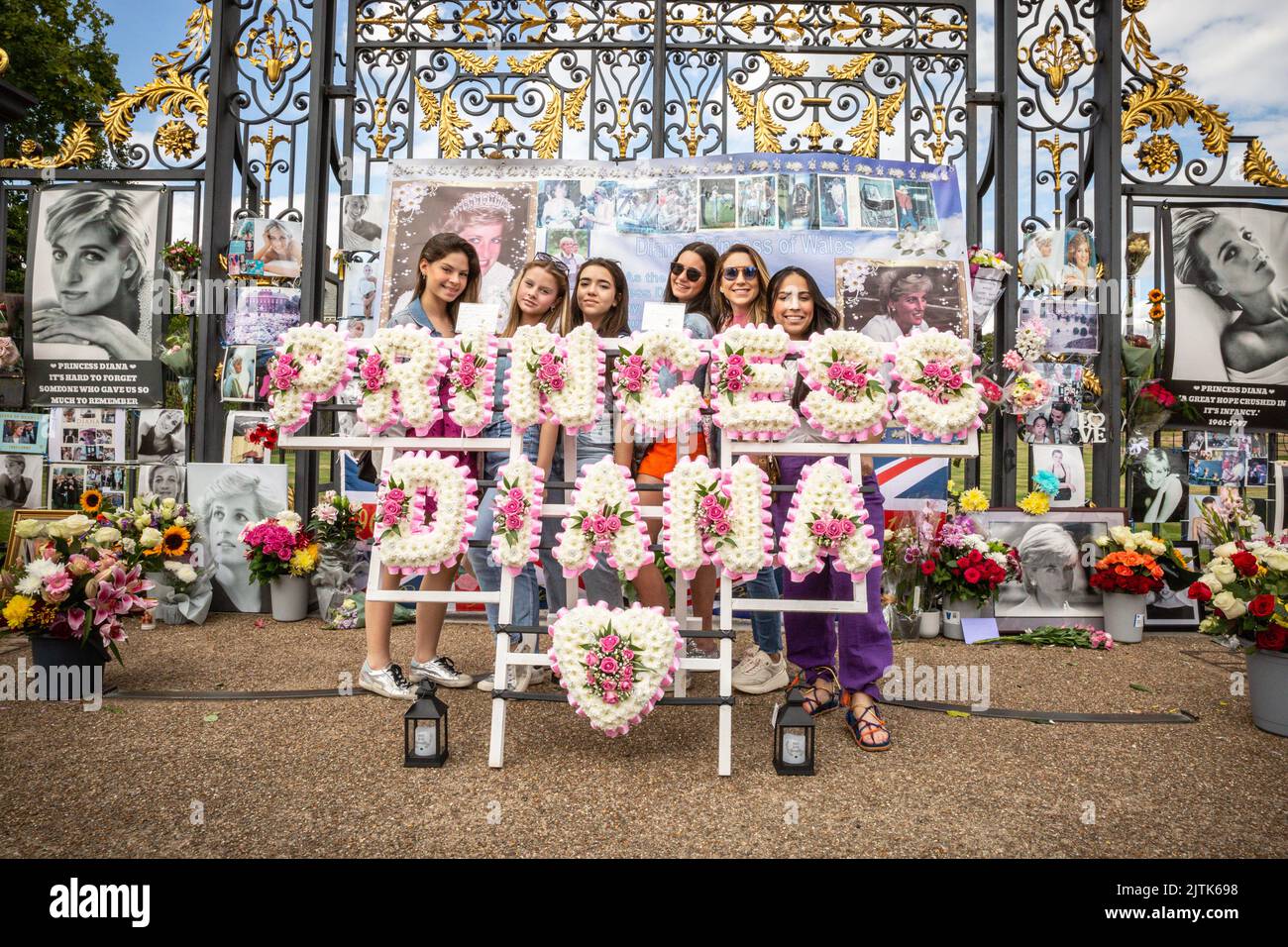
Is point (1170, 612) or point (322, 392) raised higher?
point (322, 392)

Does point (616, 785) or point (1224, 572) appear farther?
point (1224, 572)

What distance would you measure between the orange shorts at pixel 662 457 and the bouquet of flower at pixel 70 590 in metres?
2.55

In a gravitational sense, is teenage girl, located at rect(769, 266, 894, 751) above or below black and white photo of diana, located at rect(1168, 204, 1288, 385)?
below

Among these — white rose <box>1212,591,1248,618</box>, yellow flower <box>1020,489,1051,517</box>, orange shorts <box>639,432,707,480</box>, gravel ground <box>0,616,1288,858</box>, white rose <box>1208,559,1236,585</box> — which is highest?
orange shorts <box>639,432,707,480</box>

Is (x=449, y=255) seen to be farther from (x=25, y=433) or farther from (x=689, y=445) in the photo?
(x=25, y=433)

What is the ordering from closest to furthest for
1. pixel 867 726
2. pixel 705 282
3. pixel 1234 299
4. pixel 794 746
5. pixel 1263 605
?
pixel 794 746, pixel 867 726, pixel 1263 605, pixel 705 282, pixel 1234 299

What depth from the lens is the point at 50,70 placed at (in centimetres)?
1301

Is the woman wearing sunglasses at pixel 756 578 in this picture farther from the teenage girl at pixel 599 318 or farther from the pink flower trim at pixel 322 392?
the pink flower trim at pixel 322 392

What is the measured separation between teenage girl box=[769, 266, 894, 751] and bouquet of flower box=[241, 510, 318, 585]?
3.47 m

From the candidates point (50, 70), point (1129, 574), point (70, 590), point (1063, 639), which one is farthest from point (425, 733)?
point (50, 70)

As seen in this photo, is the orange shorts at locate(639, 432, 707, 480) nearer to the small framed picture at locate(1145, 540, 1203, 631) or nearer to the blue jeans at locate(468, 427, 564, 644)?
the blue jeans at locate(468, 427, 564, 644)

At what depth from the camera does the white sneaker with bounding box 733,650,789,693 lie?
13.1ft

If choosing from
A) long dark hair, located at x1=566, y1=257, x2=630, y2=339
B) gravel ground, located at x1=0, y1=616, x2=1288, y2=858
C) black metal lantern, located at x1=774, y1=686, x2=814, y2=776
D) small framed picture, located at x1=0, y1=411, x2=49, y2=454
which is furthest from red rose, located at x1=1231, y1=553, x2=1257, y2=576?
small framed picture, located at x1=0, y1=411, x2=49, y2=454

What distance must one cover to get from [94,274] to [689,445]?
5.13 m
